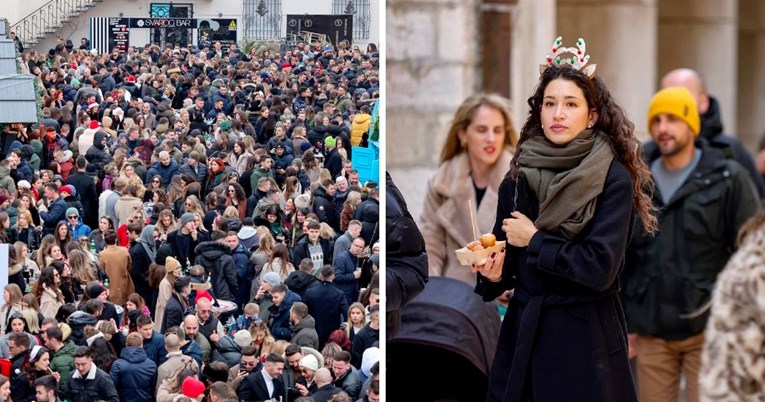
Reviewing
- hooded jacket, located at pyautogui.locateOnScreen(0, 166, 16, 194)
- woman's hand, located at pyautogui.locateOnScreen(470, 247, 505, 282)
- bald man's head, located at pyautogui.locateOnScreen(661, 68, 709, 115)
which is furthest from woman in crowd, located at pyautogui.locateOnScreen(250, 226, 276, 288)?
bald man's head, located at pyautogui.locateOnScreen(661, 68, 709, 115)

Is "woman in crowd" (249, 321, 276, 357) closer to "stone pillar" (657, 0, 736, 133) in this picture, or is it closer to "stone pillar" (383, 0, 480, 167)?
"stone pillar" (383, 0, 480, 167)

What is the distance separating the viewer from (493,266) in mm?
3537

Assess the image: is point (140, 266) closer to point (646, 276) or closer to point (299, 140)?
point (299, 140)

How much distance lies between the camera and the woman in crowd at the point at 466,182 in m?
3.97

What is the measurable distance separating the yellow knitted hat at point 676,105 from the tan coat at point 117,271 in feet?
6.08

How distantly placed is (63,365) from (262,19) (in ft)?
4.02

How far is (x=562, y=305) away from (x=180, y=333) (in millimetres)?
1563

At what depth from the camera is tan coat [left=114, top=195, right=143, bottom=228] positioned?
15.5 ft

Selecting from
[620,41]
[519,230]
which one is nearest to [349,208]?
[519,230]

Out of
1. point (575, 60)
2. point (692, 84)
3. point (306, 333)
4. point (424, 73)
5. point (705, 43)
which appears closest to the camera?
point (575, 60)

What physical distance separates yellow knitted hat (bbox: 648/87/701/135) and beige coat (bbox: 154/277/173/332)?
1756 mm

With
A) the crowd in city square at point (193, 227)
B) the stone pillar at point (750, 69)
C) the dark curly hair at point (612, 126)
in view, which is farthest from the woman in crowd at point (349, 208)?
the stone pillar at point (750, 69)

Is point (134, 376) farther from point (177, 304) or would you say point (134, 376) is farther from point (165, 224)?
point (165, 224)

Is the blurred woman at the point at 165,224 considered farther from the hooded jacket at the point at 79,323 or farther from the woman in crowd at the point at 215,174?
the hooded jacket at the point at 79,323
